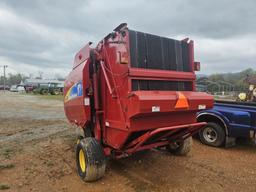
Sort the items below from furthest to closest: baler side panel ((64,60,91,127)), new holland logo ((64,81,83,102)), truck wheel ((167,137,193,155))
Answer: truck wheel ((167,137,193,155)), new holland logo ((64,81,83,102)), baler side panel ((64,60,91,127))

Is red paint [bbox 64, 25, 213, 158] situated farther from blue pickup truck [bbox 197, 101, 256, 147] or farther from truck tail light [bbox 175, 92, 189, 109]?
blue pickup truck [bbox 197, 101, 256, 147]

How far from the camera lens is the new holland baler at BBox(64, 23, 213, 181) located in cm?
358

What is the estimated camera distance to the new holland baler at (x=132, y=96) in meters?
3.58

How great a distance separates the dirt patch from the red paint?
1.91 feet

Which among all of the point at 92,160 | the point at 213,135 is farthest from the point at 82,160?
the point at 213,135

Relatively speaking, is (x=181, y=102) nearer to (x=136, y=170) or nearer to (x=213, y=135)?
(x=136, y=170)

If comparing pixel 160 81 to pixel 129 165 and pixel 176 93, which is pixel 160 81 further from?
pixel 129 165

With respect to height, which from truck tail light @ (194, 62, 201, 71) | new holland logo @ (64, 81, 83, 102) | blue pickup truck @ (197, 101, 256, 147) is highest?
truck tail light @ (194, 62, 201, 71)

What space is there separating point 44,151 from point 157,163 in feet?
9.10

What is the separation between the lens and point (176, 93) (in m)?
3.79

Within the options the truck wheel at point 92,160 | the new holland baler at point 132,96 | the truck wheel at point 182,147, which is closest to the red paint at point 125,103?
the new holland baler at point 132,96

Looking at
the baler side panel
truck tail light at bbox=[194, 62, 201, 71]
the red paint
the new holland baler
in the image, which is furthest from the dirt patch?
truck tail light at bbox=[194, 62, 201, 71]

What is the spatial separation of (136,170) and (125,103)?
1708mm

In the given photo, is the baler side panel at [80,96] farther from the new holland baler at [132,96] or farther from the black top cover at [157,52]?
the black top cover at [157,52]
